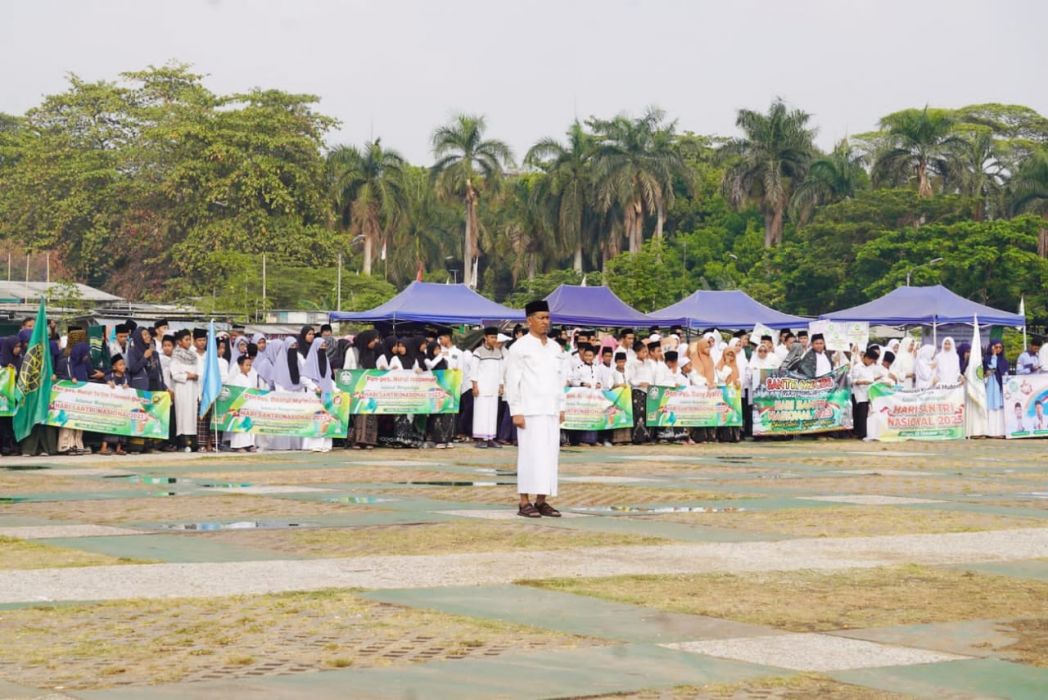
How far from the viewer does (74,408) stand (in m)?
23.2

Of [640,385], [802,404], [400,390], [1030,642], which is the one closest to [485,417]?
[400,390]

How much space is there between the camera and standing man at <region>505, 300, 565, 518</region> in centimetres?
1435

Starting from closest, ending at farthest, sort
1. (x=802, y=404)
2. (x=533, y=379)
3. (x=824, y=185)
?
1. (x=533, y=379)
2. (x=802, y=404)
3. (x=824, y=185)

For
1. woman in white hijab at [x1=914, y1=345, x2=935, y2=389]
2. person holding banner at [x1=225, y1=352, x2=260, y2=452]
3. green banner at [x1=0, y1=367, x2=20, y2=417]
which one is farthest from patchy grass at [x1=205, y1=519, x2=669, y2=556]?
woman in white hijab at [x1=914, y1=345, x2=935, y2=389]

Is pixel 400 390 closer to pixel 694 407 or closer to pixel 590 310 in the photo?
pixel 694 407

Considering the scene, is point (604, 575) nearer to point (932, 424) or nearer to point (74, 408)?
point (74, 408)

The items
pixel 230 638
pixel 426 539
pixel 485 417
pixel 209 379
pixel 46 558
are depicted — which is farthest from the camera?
pixel 485 417

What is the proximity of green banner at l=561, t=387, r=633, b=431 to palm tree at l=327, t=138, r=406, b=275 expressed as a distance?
62.5 meters

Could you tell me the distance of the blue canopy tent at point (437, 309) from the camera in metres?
36.5

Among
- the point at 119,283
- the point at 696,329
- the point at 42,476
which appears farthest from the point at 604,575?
the point at 119,283

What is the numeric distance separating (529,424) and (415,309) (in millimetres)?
22578

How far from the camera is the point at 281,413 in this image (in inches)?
969

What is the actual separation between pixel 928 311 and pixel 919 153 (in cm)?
4638

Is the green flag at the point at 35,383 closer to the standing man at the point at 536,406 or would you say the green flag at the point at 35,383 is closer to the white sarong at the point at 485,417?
the white sarong at the point at 485,417
